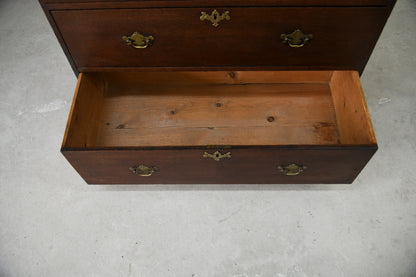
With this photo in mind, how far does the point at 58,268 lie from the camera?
122 cm

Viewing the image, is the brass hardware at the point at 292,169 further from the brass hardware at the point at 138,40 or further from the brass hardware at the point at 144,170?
the brass hardware at the point at 138,40

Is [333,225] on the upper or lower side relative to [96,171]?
lower

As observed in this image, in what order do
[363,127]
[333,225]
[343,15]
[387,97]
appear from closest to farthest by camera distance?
[343,15] < [363,127] < [333,225] < [387,97]

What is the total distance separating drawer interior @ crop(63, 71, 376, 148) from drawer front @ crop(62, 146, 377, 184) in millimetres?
140

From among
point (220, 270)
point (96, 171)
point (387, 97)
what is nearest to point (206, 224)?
point (220, 270)

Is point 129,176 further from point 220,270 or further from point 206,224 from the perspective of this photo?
point 220,270

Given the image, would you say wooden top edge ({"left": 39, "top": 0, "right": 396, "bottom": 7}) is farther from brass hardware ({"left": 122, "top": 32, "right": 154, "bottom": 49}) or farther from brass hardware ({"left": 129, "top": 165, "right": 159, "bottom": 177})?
brass hardware ({"left": 129, "top": 165, "right": 159, "bottom": 177})

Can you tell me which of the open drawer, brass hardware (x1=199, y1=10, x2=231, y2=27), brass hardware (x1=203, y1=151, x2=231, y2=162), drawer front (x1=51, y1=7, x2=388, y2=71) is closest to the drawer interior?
the open drawer

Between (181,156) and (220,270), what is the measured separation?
0.41 m

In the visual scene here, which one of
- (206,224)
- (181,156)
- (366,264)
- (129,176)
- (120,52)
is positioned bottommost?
(366,264)

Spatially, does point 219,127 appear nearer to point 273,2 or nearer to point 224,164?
point 224,164

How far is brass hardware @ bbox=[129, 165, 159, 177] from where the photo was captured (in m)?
1.17

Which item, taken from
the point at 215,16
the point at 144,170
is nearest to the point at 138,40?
the point at 215,16

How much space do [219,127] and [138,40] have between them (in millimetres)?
443
